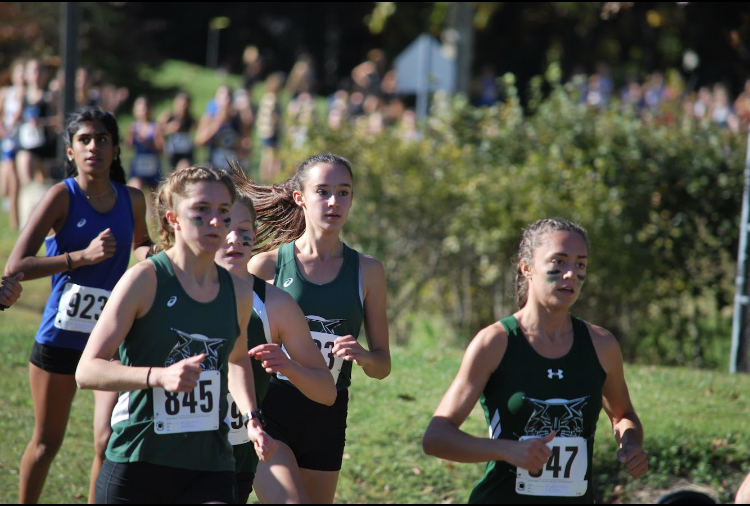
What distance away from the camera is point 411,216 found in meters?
9.89

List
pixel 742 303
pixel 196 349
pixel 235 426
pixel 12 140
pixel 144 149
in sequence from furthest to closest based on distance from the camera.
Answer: pixel 144 149, pixel 12 140, pixel 742 303, pixel 235 426, pixel 196 349

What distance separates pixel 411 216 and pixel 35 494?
18.2 ft

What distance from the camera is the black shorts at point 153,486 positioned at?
3.25 meters

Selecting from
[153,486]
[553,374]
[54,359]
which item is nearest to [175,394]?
[153,486]

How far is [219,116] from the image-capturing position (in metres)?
17.0

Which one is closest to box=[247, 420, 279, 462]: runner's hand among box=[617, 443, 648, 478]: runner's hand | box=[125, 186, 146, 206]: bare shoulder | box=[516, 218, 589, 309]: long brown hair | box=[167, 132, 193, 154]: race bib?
box=[516, 218, 589, 309]: long brown hair

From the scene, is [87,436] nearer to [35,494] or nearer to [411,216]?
[35,494]

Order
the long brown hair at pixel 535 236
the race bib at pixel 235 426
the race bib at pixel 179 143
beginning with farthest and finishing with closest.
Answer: the race bib at pixel 179 143, the race bib at pixel 235 426, the long brown hair at pixel 535 236

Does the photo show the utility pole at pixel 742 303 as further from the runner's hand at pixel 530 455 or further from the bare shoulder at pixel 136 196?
the runner's hand at pixel 530 455

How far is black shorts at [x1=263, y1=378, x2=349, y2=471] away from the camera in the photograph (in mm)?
4395

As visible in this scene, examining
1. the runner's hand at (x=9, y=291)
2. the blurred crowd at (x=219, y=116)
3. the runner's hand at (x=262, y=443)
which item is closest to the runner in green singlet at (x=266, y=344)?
the runner's hand at (x=262, y=443)

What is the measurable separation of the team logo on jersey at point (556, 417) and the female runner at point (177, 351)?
93cm

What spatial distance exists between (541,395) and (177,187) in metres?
1.49

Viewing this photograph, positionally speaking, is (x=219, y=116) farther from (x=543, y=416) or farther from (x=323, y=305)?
(x=543, y=416)
